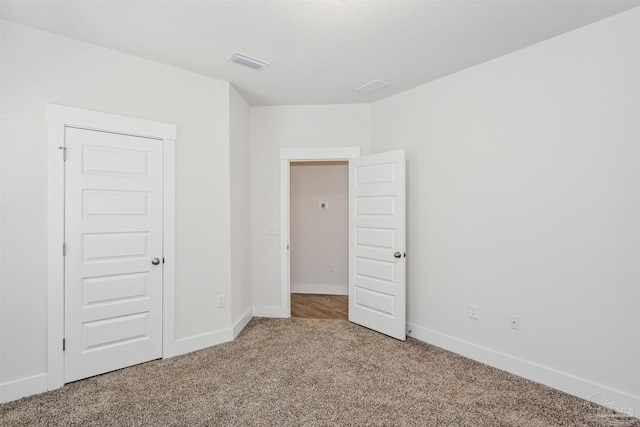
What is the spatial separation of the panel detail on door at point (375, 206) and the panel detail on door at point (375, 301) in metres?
0.91

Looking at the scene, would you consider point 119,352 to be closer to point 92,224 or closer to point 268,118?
point 92,224

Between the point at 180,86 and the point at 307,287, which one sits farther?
the point at 307,287

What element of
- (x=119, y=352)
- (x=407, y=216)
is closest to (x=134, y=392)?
(x=119, y=352)

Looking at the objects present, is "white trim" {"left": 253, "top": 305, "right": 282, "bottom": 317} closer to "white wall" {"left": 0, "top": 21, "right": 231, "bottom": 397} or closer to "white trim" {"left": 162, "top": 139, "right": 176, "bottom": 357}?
"white wall" {"left": 0, "top": 21, "right": 231, "bottom": 397}

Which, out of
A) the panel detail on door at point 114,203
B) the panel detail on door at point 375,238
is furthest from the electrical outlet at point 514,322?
the panel detail on door at point 114,203

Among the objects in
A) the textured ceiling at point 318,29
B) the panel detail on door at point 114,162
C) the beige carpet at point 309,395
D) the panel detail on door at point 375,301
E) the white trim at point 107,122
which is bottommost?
the beige carpet at point 309,395

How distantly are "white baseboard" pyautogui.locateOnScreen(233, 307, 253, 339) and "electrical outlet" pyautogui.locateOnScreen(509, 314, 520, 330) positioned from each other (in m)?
2.64

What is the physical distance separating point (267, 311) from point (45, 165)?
2723mm

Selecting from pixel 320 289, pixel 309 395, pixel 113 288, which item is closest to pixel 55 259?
pixel 113 288

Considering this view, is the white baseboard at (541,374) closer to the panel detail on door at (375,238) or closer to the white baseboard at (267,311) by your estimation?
the panel detail on door at (375,238)

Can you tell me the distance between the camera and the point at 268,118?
407 cm

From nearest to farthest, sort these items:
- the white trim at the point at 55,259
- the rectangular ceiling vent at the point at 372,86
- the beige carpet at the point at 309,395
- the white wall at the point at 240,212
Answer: the beige carpet at the point at 309,395
the white trim at the point at 55,259
the rectangular ceiling vent at the point at 372,86
the white wall at the point at 240,212

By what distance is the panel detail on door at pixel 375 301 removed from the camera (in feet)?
11.3

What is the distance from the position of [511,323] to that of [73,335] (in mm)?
3572
